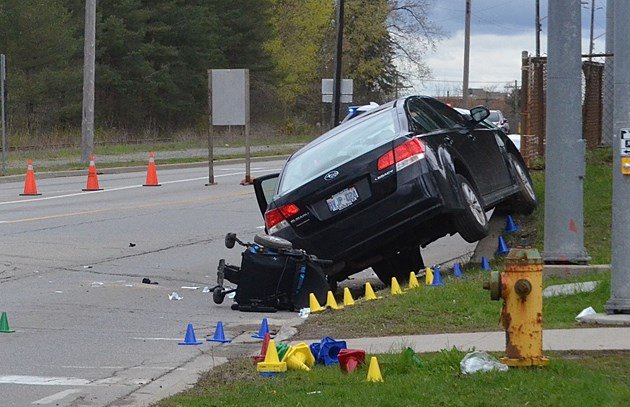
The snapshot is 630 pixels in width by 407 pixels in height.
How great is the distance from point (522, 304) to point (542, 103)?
12085 mm

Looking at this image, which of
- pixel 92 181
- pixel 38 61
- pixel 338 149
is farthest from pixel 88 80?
pixel 338 149

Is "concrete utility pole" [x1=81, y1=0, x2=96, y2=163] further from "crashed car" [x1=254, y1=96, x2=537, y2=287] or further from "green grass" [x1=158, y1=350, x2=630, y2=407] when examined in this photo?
"green grass" [x1=158, y1=350, x2=630, y2=407]

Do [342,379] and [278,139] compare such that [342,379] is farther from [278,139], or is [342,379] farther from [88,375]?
[278,139]

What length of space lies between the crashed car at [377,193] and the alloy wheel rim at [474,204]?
0.02 m

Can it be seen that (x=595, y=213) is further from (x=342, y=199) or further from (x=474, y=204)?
(x=342, y=199)

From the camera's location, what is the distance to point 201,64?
68062mm

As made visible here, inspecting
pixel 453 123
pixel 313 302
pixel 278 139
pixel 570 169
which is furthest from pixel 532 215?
pixel 278 139

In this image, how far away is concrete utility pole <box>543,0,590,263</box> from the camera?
11250mm

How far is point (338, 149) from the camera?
452 inches

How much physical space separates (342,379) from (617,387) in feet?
5.52

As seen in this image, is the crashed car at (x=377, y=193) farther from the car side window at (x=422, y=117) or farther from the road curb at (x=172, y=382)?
the road curb at (x=172, y=382)

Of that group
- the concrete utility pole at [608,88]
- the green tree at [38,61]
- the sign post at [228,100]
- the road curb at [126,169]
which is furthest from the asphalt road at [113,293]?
the green tree at [38,61]

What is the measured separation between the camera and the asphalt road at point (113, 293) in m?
7.89

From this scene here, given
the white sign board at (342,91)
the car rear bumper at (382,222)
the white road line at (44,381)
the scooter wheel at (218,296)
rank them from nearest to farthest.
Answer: the white road line at (44,381) → the car rear bumper at (382,222) → the scooter wheel at (218,296) → the white sign board at (342,91)
